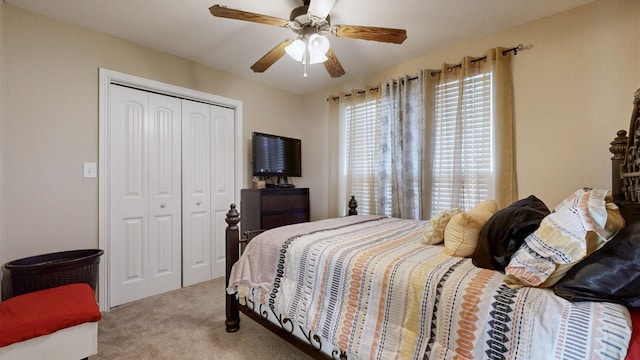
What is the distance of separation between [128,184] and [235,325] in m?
1.68

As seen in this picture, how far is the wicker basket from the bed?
3.91 ft

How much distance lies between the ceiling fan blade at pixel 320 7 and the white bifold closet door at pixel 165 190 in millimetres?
1880

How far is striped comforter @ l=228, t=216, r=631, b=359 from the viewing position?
32.4 inches

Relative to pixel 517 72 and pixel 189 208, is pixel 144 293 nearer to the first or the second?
pixel 189 208

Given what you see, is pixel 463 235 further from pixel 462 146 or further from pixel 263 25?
pixel 263 25

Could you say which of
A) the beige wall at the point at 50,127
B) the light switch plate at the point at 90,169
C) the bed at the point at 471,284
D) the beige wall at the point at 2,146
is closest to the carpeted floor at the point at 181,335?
the bed at the point at 471,284

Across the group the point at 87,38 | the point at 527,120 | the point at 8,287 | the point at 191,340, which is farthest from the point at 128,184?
the point at 527,120

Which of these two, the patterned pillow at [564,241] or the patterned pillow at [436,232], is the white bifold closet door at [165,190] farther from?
the patterned pillow at [564,241]

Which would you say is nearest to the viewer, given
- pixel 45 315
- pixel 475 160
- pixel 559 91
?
pixel 45 315

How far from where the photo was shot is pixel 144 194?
8.84 feet

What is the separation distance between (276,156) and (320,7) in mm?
2083

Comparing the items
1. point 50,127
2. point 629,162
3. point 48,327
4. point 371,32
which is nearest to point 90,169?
point 50,127

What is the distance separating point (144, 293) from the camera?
8.76ft

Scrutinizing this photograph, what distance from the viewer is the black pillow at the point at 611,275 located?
827 millimetres
